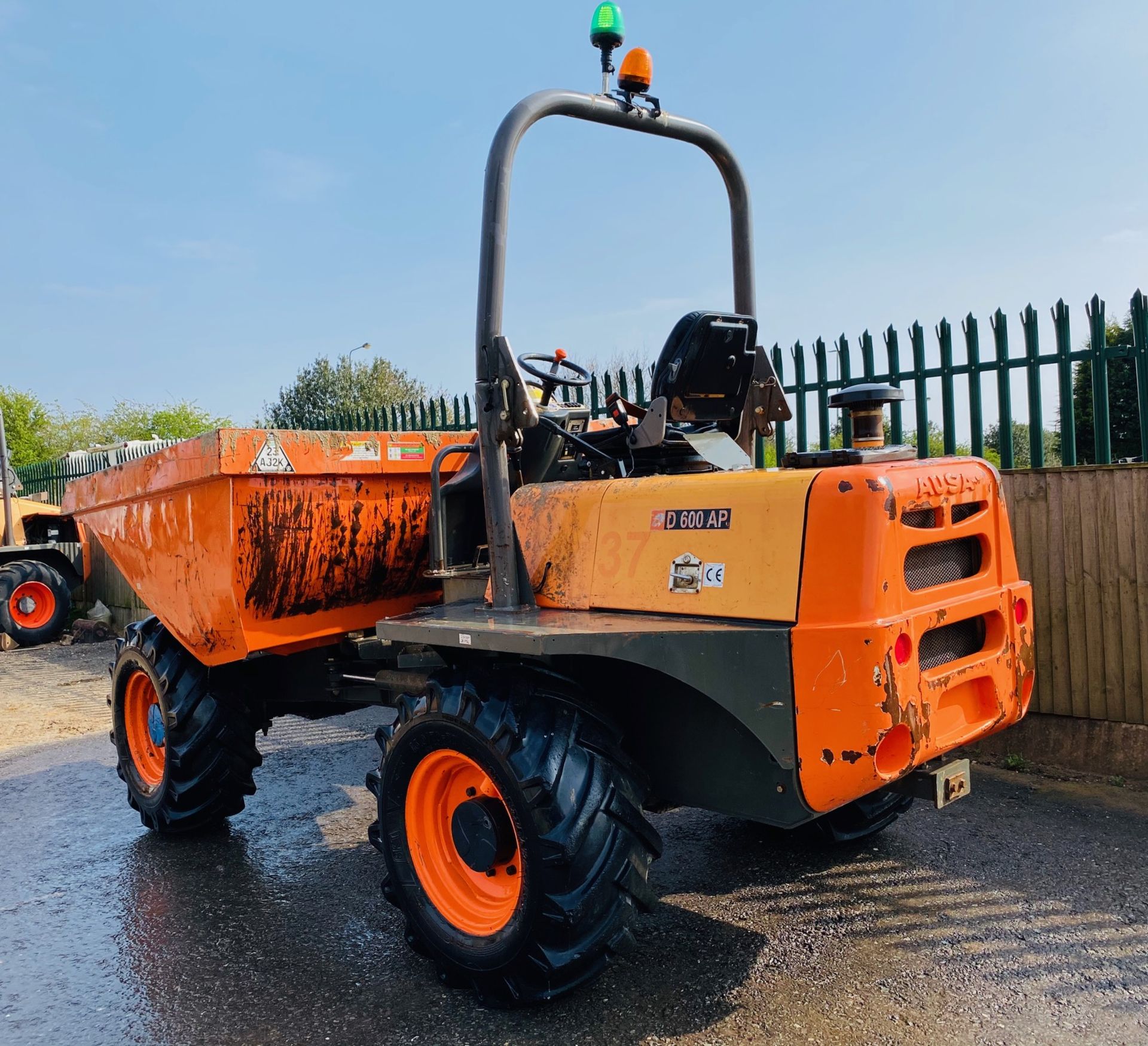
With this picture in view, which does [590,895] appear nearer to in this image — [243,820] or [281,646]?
[281,646]

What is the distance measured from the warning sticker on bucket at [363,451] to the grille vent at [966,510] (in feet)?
7.95

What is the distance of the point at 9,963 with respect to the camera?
146 inches

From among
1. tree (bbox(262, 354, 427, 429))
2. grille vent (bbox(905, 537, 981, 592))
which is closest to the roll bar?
grille vent (bbox(905, 537, 981, 592))

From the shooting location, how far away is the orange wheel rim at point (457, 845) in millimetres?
3240

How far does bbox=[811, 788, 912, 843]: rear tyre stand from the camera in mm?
4191

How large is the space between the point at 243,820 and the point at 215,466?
7.51ft

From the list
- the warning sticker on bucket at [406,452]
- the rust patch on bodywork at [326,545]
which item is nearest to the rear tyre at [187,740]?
the rust patch on bodywork at [326,545]

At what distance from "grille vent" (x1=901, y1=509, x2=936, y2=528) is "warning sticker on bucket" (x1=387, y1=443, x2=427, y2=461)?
91.7 inches

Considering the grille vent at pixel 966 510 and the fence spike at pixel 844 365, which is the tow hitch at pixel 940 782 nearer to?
the grille vent at pixel 966 510

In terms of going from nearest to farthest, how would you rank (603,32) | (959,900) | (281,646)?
(603,32) → (959,900) → (281,646)

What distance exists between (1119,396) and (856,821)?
3832mm

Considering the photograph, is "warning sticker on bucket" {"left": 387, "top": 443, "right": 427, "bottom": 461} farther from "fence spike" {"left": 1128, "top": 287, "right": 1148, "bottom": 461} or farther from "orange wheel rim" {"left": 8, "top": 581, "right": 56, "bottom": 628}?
"orange wheel rim" {"left": 8, "top": 581, "right": 56, "bottom": 628}

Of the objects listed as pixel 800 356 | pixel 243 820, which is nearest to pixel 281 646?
pixel 243 820

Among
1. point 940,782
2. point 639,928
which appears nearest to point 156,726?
point 639,928
